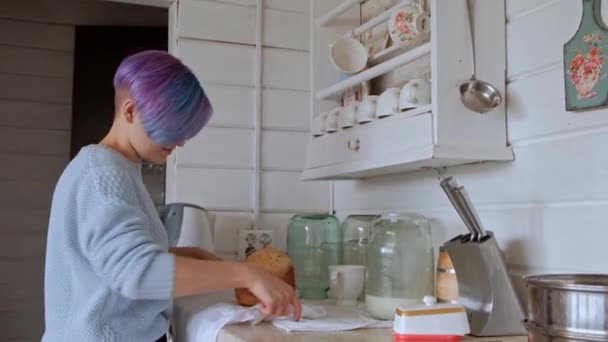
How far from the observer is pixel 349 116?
5.23 ft

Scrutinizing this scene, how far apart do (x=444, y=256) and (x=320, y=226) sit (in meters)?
0.54

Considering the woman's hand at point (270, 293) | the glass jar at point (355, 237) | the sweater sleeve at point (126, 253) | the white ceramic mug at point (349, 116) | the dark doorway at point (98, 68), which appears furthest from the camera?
the dark doorway at point (98, 68)

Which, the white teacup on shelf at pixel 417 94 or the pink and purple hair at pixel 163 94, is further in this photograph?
the white teacup on shelf at pixel 417 94

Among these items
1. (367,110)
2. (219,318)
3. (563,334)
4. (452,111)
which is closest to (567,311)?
(563,334)

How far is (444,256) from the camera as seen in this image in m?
1.28

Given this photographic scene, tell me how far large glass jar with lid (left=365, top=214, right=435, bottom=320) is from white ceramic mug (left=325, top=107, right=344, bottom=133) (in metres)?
0.38

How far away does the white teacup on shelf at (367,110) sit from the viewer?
1.48 metres

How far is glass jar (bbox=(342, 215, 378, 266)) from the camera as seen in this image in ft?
5.51

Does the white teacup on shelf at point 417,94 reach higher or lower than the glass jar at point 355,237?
higher

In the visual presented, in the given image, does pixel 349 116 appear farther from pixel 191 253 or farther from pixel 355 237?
pixel 191 253

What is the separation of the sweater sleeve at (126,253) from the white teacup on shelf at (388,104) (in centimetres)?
61

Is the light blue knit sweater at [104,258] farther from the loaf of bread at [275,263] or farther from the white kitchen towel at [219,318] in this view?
the loaf of bread at [275,263]

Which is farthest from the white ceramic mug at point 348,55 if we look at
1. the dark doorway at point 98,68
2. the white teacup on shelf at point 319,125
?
the dark doorway at point 98,68

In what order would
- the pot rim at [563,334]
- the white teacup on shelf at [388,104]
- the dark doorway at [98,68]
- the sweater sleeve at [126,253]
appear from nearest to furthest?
the pot rim at [563,334], the sweater sleeve at [126,253], the white teacup on shelf at [388,104], the dark doorway at [98,68]
